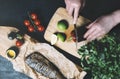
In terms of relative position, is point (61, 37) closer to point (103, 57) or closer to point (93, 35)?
point (93, 35)

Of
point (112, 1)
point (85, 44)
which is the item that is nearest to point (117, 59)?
point (85, 44)

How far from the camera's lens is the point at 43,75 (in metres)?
2.50

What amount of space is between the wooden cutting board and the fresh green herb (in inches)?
2.5

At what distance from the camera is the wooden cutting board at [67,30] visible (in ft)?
8.22

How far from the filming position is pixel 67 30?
253 cm

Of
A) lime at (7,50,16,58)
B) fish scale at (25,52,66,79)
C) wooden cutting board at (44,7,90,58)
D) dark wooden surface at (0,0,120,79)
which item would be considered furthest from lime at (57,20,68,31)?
lime at (7,50,16,58)

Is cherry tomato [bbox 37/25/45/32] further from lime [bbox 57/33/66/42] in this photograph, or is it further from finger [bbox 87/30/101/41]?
finger [bbox 87/30/101/41]

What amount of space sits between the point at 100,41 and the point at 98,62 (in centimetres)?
16

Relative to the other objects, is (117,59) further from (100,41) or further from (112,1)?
(112,1)

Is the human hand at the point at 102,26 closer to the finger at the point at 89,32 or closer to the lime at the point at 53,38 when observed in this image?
the finger at the point at 89,32

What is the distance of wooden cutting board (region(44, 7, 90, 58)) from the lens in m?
2.51

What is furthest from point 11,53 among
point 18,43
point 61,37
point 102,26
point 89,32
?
point 102,26

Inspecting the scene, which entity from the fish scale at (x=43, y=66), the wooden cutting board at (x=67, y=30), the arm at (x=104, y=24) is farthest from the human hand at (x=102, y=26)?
the fish scale at (x=43, y=66)

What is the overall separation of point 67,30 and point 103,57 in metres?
0.34
